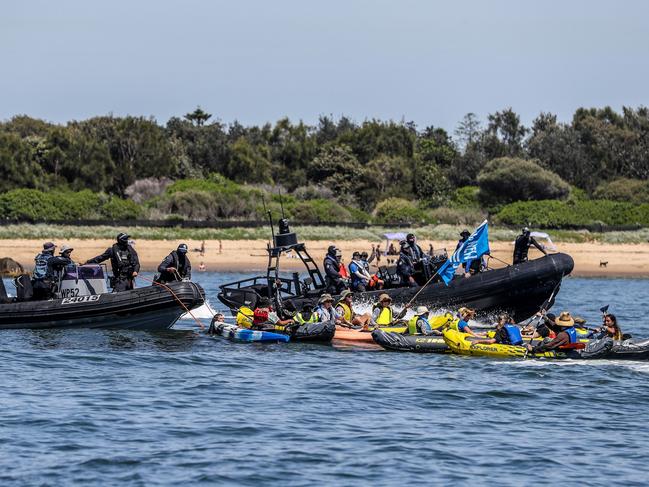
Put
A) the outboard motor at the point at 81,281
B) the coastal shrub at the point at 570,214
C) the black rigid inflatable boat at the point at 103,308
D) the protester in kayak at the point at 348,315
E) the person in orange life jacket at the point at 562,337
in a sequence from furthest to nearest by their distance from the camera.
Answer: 1. the coastal shrub at the point at 570,214
2. the protester in kayak at the point at 348,315
3. the outboard motor at the point at 81,281
4. the black rigid inflatable boat at the point at 103,308
5. the person in orange life jacket at the point at 562,337

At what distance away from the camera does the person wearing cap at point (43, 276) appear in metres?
24.1

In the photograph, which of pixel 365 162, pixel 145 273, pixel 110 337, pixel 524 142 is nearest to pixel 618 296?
pixel 145 273

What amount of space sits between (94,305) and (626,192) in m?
49.4

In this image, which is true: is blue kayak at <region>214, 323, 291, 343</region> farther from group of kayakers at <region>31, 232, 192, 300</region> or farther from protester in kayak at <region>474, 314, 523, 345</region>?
protester in kayak at <region>474, 314, 523, 345</region>

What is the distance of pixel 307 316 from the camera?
2419 centimetres

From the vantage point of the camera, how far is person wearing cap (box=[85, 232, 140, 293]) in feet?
79.1

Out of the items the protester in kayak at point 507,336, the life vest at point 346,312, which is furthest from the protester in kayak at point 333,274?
the protester in kayak at point 507,336

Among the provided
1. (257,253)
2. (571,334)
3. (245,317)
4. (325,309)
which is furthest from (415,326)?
(257,253)

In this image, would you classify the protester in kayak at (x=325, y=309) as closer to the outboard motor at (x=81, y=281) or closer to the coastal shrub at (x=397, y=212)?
the outboard motor at (x=81, y=281)

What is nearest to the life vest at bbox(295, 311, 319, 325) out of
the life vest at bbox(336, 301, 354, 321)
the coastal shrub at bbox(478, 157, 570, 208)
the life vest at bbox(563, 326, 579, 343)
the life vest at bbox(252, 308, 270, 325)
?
the life vest at bbox(252, 308, 270, 325)

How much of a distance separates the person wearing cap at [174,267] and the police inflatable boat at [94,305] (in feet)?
3.10

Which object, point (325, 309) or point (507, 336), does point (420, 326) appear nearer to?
point (325, 309)

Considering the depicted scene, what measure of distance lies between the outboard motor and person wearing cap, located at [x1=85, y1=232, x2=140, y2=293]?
0.21m

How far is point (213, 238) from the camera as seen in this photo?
50000 mm
